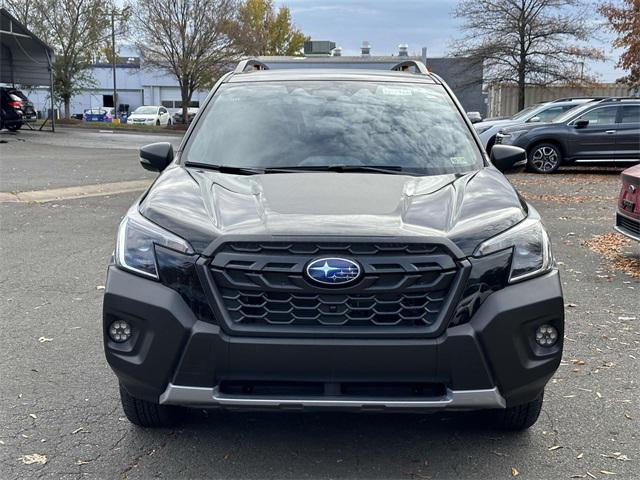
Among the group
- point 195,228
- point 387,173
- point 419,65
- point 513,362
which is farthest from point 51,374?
point 419,65

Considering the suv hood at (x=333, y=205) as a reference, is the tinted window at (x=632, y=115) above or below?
above

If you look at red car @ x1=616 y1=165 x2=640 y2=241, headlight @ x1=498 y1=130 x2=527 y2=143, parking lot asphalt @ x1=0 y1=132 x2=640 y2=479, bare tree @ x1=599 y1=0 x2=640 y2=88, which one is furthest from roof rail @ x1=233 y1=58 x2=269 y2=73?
bare tree @ x1=599 y1=0 x2=640 y2=88

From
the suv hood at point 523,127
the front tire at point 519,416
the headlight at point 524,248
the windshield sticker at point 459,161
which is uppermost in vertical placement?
the suv hood at point 523,127

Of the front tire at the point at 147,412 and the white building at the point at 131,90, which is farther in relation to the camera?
the white building at the point at 131,90

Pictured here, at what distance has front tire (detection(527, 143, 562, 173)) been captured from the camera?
16.9 m

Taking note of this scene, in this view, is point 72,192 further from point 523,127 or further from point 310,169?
point 523,127

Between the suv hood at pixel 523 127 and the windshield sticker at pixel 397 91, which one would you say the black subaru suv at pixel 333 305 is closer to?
the windshield sticker at pixel 397 91

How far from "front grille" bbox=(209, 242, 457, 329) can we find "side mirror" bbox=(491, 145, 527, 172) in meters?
1.85

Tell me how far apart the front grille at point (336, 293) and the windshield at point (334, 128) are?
111cm

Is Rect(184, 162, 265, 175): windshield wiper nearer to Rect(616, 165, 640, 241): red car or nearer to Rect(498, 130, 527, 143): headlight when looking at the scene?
Rect(616, 165, 640, 241): red car

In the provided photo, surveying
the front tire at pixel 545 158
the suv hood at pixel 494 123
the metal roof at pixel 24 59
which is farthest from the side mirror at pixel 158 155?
the metal roof at pixel 24 59

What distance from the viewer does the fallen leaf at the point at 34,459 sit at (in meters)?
3.30

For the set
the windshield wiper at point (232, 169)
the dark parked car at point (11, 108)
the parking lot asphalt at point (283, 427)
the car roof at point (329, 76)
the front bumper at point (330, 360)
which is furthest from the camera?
the dark parked car at point (11, 108)

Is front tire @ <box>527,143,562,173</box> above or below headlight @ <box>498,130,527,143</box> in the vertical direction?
below
